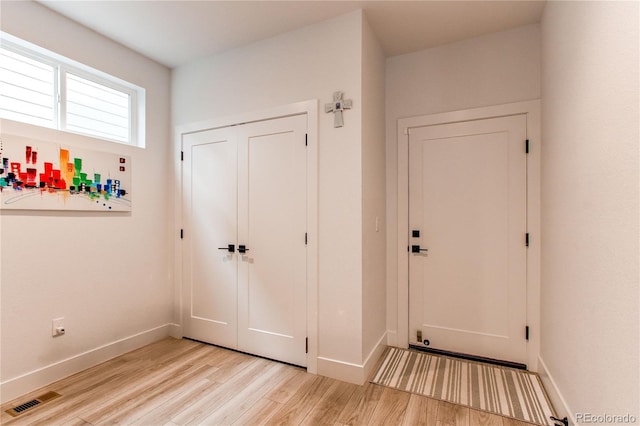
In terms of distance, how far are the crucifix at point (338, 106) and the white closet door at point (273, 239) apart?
0.88 feet

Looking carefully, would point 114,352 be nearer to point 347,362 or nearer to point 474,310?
point 347,362

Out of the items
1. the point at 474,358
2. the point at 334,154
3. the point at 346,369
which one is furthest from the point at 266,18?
the point at 474,358

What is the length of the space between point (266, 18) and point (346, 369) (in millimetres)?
2794

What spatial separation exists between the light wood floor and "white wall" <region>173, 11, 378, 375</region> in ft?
1.00

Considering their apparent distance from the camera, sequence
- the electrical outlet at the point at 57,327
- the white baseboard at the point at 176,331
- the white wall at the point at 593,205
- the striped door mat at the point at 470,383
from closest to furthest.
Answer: the white wall at the point at 593,205
the striped door mat at the point at 470,383
the electrical outlet at the point at 57,327
the white baseboard at the point at 176,331

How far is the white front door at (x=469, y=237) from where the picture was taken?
8.55 ft

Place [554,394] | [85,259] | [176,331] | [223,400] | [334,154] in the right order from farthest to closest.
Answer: [176,331], [85,259], [334,154], [223,400], [554,394]

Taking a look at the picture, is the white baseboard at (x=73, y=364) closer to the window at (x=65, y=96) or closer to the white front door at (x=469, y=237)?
the window at (x=65, y=96)

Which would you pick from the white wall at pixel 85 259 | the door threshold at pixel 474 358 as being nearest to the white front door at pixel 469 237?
the door threshold at pixel 474 358

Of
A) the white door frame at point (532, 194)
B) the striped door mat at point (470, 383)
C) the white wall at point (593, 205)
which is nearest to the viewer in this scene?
the white wall at point (593, 205)

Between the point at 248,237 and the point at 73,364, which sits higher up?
the point at 248,237

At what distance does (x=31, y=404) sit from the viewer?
6.79 feet

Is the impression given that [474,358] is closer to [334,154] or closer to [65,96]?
[334,154]

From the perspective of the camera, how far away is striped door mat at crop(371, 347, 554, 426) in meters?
2.03
